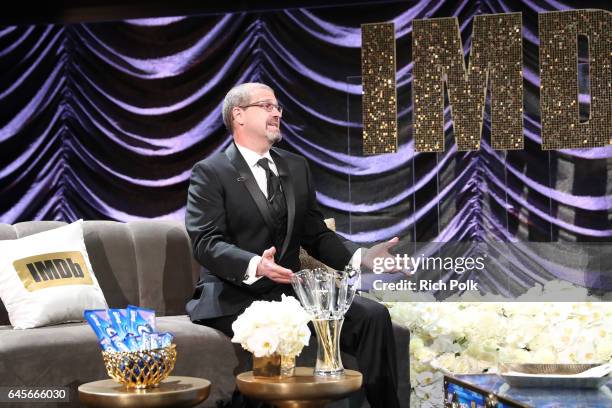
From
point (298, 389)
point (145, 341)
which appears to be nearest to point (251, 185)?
point (145, 341)

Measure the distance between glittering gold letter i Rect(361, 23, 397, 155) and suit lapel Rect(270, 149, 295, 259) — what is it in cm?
142

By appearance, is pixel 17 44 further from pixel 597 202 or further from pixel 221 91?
pixel 597 202

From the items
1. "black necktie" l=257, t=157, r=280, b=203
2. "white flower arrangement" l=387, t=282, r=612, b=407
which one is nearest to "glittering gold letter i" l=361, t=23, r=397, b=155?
"white flower arrangement" l=387, t=282, r=612, b=407

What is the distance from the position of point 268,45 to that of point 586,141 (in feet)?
6.85

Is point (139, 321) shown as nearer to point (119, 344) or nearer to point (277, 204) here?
point (119, 344)

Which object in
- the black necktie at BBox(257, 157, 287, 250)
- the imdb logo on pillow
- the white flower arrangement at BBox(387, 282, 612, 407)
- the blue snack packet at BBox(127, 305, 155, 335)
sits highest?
the black necktie at BBox(257, 157, 287, 250)

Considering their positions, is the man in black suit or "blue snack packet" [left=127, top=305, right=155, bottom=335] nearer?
"blue snack packet" [left=127, top=305, right=155, bottom=335]

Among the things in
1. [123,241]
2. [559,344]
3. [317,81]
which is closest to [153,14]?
[317,81]

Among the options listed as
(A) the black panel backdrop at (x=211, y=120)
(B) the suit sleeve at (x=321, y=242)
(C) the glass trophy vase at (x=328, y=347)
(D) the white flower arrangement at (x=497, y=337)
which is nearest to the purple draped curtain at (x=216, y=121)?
(A) the black panel backdrop at (x=211, y=120)

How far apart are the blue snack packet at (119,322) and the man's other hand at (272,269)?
57 cm

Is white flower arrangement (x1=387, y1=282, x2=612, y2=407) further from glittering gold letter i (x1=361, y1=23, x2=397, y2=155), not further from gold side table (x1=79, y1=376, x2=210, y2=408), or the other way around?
gold side table (x1=79, y1=376, x2=210, y2=408)

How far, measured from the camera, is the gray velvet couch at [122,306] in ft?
10.2

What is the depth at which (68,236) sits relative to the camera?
3.60 m

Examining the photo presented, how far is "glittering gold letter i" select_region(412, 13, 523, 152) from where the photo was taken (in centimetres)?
489
